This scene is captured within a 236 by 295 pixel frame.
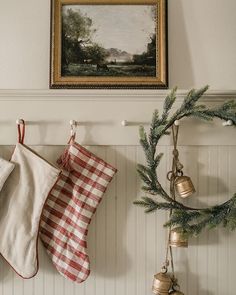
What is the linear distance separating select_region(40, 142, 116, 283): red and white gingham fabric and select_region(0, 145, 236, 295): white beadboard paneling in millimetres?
82

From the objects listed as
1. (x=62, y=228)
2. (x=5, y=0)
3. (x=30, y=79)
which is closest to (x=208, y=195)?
(x=62, y=228)

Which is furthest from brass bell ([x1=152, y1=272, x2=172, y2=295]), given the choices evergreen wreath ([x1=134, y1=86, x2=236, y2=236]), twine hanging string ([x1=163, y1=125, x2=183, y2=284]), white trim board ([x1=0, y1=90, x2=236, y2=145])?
white trim board ([x1=0, y1=90, x2=236, y2=145])

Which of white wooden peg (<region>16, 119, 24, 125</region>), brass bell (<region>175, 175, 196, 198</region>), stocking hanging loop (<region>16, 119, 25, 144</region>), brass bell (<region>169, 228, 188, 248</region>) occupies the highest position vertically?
white wooden peg (<region>16, 119, 24, 125</region>)

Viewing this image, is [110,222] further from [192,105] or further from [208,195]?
[192,105]

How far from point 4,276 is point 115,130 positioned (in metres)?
0.71

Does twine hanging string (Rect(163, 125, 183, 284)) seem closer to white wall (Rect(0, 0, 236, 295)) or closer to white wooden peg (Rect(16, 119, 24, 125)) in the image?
white wall (Rect(0, 0, 236, 295))

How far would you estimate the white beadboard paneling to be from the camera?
1.41m

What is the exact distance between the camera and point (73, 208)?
1.34 m

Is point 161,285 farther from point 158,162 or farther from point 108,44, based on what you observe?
point 108,44

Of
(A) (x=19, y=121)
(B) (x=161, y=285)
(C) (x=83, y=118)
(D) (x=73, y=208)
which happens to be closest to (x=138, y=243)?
(B) (x=161, y=285)

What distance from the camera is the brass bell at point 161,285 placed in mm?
1301

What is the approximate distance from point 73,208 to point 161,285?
0.42m

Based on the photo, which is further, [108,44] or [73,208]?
[108,44]

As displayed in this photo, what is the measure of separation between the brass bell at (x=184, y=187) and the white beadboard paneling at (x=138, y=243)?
0.11 m
